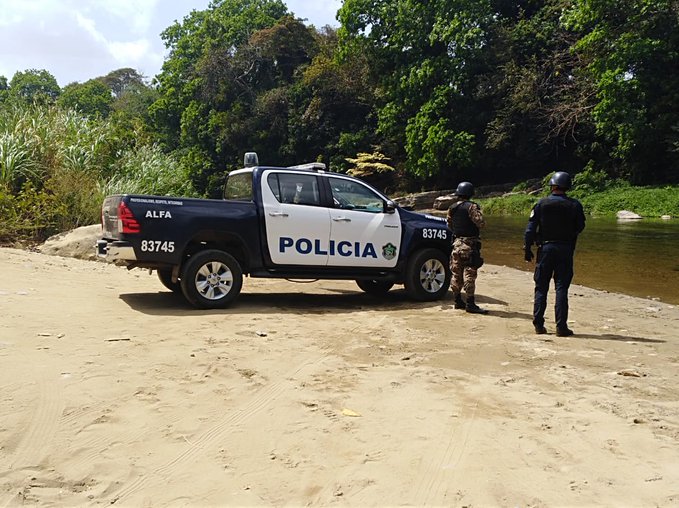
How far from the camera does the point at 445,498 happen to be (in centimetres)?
343

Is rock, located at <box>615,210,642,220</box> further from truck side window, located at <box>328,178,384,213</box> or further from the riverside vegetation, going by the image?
truck side window, located at <box>328,178,384,213</box>

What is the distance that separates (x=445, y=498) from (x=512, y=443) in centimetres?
87

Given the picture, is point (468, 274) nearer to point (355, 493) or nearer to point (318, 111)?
point (355, 493)

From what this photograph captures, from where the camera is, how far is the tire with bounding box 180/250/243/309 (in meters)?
8.43

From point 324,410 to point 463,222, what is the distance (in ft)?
17.1

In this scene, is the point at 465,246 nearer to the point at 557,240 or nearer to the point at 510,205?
the point at 557,240

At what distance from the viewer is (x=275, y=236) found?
29.4 ft

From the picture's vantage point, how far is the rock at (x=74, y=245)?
12344 mm

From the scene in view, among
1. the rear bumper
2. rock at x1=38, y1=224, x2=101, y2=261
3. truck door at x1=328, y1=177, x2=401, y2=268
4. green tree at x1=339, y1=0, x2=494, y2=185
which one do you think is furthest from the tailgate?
green tree at x1=339, y1=0, x2=494, y2=185

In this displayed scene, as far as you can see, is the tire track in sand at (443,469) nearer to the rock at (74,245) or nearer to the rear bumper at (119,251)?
the rear bumper at (119,251)

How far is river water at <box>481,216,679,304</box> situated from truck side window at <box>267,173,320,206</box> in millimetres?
5980

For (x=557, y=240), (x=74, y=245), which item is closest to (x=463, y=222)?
(x=557, y=240)

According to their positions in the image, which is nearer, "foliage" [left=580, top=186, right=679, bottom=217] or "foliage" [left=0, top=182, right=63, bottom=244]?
"foliage" [left=0, top=182, right=63, bottom=244]

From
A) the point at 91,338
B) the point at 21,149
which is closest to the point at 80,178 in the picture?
the point at 21,149
